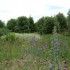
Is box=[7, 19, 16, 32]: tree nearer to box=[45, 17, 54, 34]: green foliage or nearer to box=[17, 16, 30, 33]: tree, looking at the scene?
box=[17, 16, 30, 33]: tree

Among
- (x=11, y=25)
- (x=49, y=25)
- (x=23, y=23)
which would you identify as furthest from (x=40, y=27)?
(x=11, y=25)

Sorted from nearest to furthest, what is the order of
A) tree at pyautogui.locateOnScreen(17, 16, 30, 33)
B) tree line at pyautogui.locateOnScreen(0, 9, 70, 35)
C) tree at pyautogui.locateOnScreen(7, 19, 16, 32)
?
tree line at pyautogui.locateOnScreen(0, 9, 70, 35) → tree at pyautogui.locateOnScreen(17, 16, 30, 33) → tree at pyautogui.locateOnScreen(7, 19, 16, 32)

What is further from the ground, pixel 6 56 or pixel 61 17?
pixel 61 17

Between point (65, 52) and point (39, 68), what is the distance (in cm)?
301

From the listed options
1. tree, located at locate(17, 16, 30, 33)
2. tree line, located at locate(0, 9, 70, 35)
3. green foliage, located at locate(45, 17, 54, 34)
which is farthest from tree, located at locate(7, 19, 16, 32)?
green foliage, located at locate(45, 17, 54, 34)

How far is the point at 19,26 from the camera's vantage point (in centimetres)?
3459

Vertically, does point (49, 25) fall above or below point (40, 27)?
above

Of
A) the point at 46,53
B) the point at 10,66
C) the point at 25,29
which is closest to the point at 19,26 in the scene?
the point at 25,29

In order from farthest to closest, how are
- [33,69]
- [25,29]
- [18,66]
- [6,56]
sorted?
[25,29] < [6,56] < [18,66] < [33,69]

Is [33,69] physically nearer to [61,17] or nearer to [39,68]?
[39,68]

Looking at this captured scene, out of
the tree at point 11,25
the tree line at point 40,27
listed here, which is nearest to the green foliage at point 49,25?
the tree line at point 40,27

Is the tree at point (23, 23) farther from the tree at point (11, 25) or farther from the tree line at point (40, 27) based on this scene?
the tree at point (11, 25)

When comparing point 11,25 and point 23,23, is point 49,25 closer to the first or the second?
point 23,23

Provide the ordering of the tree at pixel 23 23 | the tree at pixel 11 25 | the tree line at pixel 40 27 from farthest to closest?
the tree at pixel 11 25 → the tree at pixel 23 23 → the tree line at pixel 40 27
